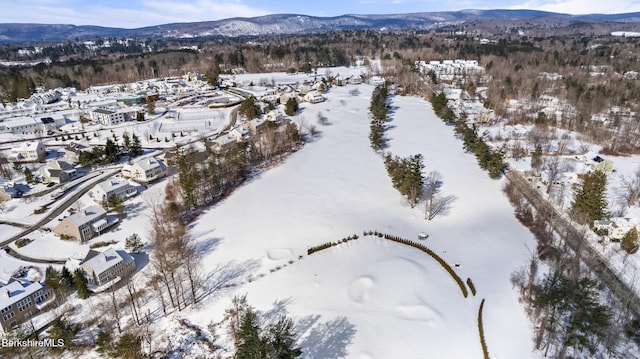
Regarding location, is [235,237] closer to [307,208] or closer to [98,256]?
[307,208]

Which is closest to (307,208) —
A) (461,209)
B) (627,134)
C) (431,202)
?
(431,202)

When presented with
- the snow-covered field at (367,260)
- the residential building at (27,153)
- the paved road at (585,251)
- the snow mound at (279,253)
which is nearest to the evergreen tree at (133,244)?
the snow-covered field at (367,260)

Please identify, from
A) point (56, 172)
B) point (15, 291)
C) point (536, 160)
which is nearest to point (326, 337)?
point (15, 291)

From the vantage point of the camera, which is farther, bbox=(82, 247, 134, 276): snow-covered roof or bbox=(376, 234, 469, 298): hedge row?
bbox=(82, 247, 134, 276): snow-covered roof

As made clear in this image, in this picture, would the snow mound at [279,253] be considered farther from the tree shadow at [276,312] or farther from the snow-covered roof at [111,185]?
the snow-covered roof at [111,185]

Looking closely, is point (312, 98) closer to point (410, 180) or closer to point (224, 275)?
point (410, 180)

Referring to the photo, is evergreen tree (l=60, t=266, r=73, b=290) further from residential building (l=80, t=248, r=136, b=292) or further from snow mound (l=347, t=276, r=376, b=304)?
snow mound (l=347, t=276, r=376, b=304)

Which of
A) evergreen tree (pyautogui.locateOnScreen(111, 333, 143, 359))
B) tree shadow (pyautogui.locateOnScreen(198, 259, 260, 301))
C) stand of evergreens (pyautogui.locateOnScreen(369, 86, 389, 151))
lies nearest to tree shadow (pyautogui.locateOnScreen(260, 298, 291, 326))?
tree shadow (pyautogui.locateOnScreen(198, 259, 260, 301))
